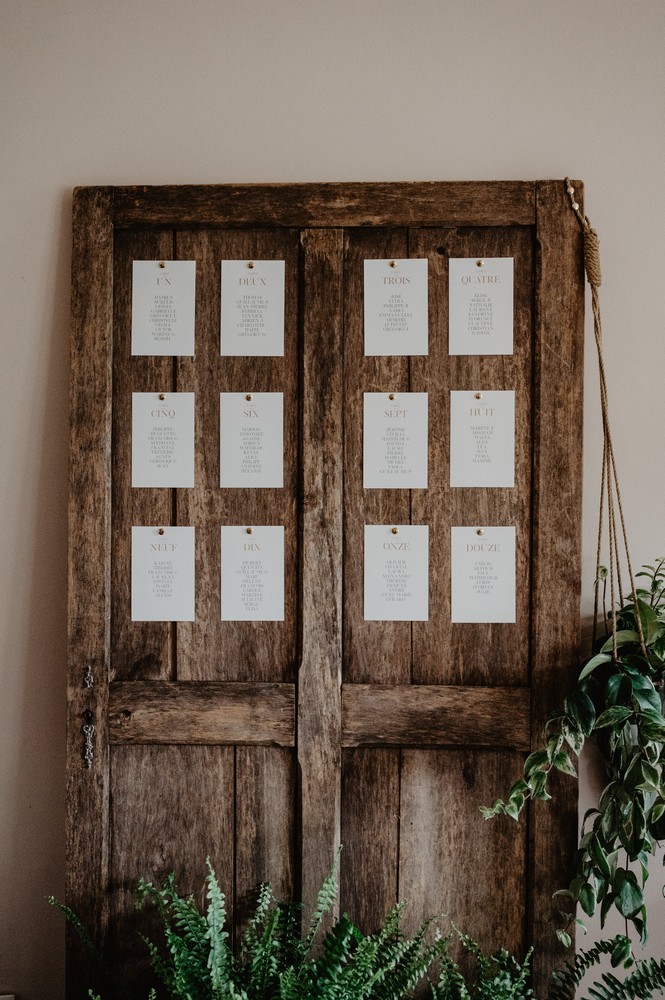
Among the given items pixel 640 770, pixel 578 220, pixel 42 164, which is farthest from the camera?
pixel 42 164

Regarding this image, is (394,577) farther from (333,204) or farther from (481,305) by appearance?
(333,204)

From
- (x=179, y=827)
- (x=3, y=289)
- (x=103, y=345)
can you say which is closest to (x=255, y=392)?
(x=103, y=345)

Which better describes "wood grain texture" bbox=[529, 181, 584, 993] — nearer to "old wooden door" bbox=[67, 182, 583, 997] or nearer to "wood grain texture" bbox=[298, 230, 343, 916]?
"old wooden door" bbox=[67, 182, 583, 997]

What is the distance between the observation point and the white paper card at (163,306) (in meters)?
1.57

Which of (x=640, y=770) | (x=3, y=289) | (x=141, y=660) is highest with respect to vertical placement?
(x=3, y=289)

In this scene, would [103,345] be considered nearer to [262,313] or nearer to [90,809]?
[262,313]

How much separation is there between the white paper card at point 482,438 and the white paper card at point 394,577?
20 centimetres

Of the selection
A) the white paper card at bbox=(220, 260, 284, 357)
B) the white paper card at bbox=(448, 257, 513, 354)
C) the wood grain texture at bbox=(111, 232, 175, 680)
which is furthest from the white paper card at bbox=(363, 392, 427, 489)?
the wood grain texture at bbox=(111, 232, 175, 680)

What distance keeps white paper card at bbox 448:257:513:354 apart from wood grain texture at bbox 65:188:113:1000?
32.3 inches

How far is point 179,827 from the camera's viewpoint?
1.55 meters

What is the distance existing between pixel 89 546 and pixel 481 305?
42.5 inches

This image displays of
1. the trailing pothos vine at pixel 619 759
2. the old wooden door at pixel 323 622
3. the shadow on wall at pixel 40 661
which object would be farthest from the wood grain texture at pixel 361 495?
the shadow on wall at pixel 40 661

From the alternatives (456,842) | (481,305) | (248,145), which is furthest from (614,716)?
(248,145)

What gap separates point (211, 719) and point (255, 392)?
30.6 inches
